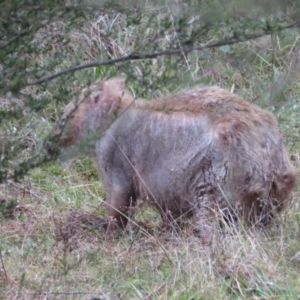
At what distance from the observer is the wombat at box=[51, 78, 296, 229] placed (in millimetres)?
6602

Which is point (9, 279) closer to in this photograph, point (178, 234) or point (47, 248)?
point (47, 248)

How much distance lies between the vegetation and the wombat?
8.2 inches

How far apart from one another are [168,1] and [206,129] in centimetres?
290

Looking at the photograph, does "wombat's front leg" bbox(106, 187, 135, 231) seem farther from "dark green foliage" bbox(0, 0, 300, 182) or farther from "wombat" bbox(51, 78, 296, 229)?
"dark green foliage" bbox(0, 0, 300, 182)

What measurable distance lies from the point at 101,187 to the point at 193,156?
72.1 inches

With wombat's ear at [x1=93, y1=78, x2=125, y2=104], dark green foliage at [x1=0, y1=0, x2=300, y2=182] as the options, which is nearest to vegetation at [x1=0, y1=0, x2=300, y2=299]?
dark green foliage at [x1=0, y1=0, x2=300, y2=182]

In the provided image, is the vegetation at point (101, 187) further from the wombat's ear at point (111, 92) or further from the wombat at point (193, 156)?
the wombat's ear at point (111, 92)

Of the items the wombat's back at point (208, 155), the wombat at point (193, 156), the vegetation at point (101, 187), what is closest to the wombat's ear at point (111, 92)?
the wombat at point (193, 156)

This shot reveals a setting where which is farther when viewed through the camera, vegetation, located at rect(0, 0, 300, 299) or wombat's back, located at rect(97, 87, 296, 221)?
wombat's back, located at rect(97, 87, 296, 221)

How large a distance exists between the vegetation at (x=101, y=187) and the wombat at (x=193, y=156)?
21 centimetres

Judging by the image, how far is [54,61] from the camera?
14.6 feet

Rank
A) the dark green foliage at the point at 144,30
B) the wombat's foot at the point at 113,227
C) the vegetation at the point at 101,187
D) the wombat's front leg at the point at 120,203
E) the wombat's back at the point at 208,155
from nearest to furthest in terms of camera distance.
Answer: the dark green foliage at the point at 144,30 → the vegetation at the point at 101,187 → the wombat's back at the point at 208,155 → the wombat's foot at the point at 113,227 → the wombat's front leg at the point at 120,203

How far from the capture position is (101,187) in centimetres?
842

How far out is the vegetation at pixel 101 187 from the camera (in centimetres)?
411
